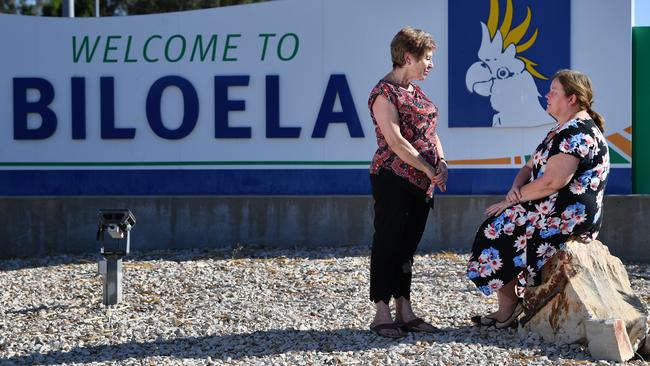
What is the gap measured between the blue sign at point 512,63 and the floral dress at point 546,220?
157 inches

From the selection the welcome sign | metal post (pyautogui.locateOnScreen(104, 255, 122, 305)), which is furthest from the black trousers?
the welcome sign

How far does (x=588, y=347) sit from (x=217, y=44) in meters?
5.69

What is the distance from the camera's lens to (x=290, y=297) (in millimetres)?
6961

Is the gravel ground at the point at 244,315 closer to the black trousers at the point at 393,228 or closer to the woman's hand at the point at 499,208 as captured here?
the black trousers at the point at 393,228

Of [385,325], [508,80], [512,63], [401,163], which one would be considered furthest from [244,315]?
[512,63]

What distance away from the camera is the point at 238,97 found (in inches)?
381

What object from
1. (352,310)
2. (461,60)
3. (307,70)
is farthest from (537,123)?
(352,310)

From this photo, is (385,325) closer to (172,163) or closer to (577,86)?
(577,86)

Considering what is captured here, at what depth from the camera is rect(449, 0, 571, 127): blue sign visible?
9.36 m

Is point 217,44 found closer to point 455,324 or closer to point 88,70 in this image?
point 88,70

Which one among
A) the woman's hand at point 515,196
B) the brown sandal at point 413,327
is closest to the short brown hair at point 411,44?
the woman's hand at point 515,196

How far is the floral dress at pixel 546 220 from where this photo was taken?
527 cm

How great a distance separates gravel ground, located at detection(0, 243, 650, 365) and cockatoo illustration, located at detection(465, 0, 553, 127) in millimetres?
1523

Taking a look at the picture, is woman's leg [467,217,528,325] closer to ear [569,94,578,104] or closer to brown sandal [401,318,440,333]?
brown sandal [401,318,440,333]
